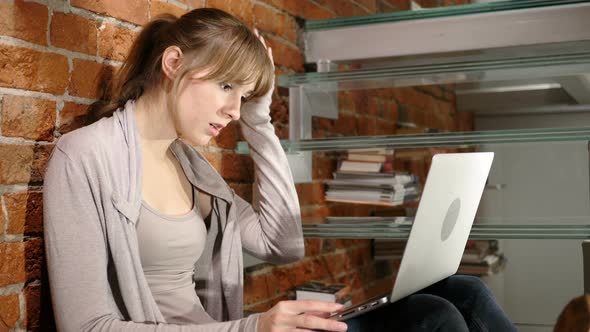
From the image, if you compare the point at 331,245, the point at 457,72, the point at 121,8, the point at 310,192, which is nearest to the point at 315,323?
the point at 121,8

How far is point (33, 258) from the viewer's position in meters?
1.37

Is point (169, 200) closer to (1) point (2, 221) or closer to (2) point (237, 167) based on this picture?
(1) point (2, 221)

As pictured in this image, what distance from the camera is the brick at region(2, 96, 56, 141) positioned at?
4.27 ft

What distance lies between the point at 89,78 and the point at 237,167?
28.1 inches

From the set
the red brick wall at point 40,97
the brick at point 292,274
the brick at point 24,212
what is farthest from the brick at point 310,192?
the brick at point 24,212

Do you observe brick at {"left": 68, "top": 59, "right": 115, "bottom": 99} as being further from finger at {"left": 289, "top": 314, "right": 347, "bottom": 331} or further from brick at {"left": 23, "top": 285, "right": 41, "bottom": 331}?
finger at {"left": 289, "top": 314, "right": 347, "bottom": 331}

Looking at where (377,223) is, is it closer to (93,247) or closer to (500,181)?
(93,247)

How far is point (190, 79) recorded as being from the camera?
4.70 ft

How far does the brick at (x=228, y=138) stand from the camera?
2048 mm

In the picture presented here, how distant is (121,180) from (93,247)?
0.14 m

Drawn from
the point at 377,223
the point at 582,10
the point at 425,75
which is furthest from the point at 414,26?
the point at 377,223

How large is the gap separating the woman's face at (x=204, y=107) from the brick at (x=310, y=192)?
99cm

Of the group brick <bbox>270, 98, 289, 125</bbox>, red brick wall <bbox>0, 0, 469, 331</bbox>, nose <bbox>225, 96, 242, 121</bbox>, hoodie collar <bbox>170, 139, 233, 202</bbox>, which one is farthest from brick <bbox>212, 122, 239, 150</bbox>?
nose <bbox>225, 96, 242, 121</bbox>

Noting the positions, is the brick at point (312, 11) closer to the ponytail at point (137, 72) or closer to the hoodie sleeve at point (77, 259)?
the ponytail at point (137, 72)
